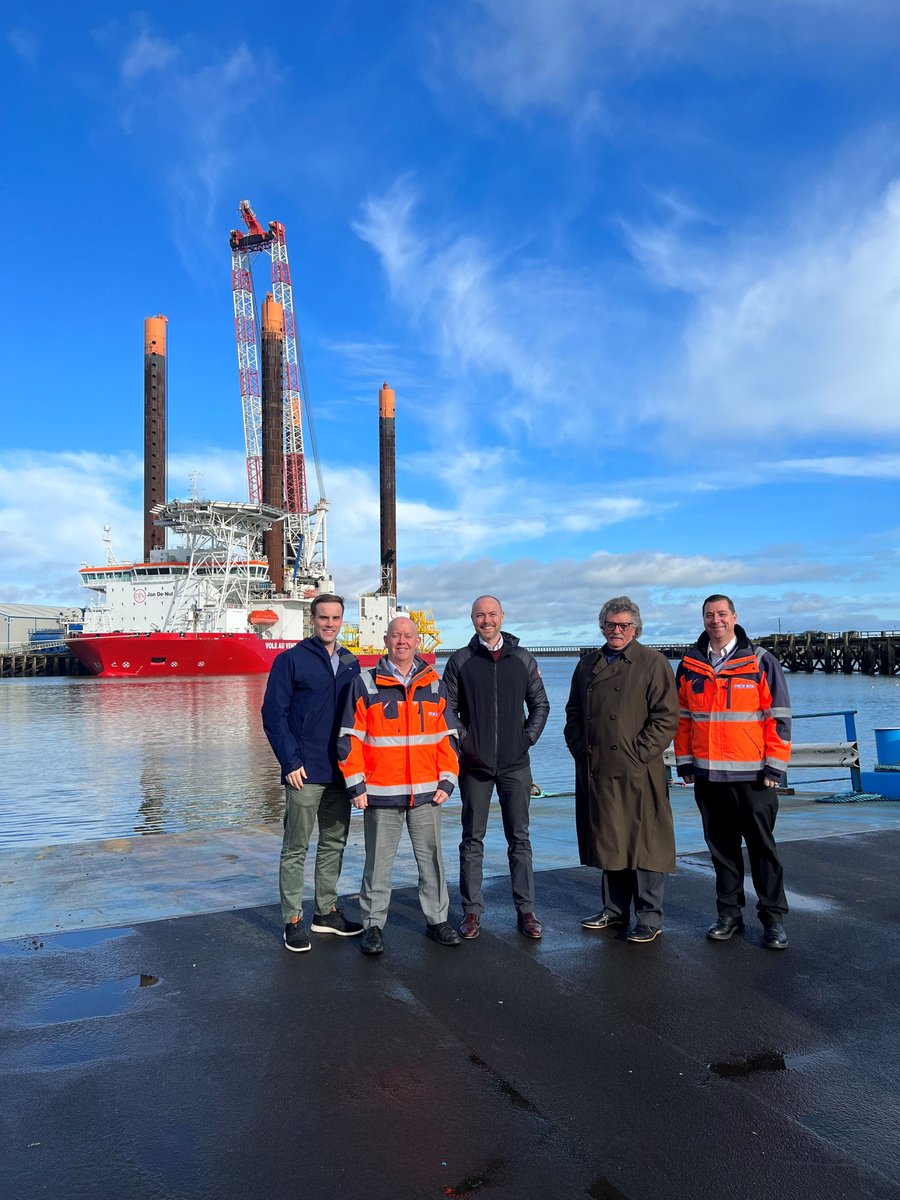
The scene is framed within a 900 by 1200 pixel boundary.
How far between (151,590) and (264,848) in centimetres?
5524

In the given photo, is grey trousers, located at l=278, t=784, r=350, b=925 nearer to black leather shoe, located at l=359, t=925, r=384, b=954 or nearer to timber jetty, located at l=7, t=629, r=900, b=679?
black leather shoe, located at l=359, t=925, r=384, b=954

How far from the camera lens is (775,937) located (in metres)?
4.02

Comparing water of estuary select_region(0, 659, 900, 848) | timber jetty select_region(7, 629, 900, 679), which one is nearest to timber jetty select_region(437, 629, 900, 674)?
timber jetty select_region(7, 629, 900, 679)

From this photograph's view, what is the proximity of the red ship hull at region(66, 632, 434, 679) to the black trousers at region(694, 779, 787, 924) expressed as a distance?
161 ft

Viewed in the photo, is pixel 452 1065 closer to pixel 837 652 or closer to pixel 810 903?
pixel 810 903

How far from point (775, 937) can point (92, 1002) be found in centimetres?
311

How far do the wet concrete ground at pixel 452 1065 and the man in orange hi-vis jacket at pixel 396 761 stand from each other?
11.1 inches

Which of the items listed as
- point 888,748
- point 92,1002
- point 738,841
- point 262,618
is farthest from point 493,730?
point 262,618

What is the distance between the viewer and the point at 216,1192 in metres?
2.16

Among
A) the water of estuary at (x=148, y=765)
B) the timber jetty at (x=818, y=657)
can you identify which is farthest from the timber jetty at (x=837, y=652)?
the water of estuary at (x=148, y=765)

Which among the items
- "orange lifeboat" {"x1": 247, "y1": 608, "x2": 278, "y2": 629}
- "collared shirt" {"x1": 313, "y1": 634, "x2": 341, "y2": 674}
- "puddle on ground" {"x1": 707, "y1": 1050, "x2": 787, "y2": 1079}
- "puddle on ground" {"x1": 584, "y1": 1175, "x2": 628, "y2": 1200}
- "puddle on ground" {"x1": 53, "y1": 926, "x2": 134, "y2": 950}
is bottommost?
"puddle on ground" {"x1": 707, "y1": 1050, "x2": 787, "y2": 1079}

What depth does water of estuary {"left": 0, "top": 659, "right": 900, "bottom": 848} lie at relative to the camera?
10.4 m

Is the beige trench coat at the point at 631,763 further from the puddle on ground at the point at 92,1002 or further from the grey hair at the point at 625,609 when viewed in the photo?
the puddle on ground at the point at 92,1002

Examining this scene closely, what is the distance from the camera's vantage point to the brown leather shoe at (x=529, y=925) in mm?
4207
